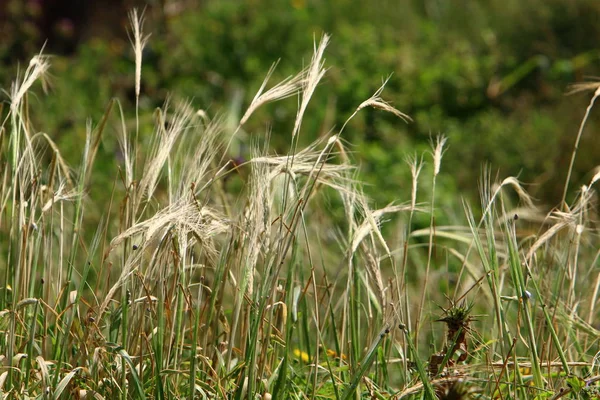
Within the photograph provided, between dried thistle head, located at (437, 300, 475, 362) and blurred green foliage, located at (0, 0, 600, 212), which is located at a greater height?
dried thistle head, located at (437, 300, 475, 362)

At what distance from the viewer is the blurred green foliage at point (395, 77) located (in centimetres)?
528

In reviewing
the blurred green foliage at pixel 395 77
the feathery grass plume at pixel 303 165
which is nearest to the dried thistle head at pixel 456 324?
the feathery grass plume at pixel 303 165

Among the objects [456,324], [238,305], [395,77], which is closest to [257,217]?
[238,305]

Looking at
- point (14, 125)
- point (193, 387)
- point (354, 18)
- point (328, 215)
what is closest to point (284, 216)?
point (193, 387)

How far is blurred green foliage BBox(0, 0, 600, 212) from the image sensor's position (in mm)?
5277

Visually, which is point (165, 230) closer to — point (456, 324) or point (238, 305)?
point (238, 305)

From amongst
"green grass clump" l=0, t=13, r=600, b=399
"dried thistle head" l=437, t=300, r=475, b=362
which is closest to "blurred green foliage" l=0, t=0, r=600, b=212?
"green grass clump" l=0, t=13, r=600, b=399

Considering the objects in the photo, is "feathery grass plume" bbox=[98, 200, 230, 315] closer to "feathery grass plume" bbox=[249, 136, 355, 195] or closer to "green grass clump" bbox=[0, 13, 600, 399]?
"green grass clump" bbox=[0, 13, 600, 399]

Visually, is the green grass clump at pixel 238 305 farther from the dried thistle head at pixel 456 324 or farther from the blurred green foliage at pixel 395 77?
the blurred green foliage at pixel 395 77

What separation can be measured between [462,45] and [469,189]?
5.15 ft

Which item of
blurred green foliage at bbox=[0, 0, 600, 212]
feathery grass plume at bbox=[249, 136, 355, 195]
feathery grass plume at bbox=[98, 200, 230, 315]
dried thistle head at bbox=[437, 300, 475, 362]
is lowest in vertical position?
blurred green foliage at bbox=[0, 0, 600, 212]

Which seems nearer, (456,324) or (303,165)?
(456,324)

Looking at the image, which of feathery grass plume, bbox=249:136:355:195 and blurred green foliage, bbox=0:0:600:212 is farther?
blurred green foliage, bbox=0:0:600:212

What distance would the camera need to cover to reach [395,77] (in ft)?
19.6
